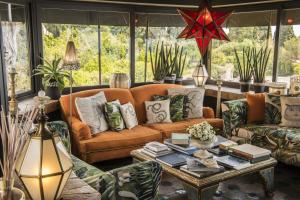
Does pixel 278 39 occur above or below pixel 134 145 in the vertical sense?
above

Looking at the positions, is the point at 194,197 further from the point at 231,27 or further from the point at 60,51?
the point at 231,27

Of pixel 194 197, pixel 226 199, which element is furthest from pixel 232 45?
pixel 194 197

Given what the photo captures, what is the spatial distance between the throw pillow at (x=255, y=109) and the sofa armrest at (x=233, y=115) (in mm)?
70

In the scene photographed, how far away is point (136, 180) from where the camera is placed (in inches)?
81.2

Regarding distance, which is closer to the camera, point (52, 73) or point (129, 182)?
point (129, 182)

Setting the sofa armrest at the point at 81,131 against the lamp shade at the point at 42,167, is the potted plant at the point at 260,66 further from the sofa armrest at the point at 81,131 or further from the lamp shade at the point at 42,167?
the lamp shade at the point at 42,167

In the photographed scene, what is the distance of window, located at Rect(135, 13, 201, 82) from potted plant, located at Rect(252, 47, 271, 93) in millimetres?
1374

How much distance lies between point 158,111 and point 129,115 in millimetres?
476

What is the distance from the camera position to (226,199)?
333cm

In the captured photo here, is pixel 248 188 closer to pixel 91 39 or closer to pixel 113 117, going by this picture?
pixel 113 117

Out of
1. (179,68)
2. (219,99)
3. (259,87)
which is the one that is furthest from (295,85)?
(179,68)

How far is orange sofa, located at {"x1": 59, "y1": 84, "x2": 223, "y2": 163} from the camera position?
13.0ft

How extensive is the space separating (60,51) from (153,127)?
178 cm

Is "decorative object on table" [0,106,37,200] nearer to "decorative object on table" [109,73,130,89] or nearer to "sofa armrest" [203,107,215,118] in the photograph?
"decorative object on table" [109,73,130,89]
